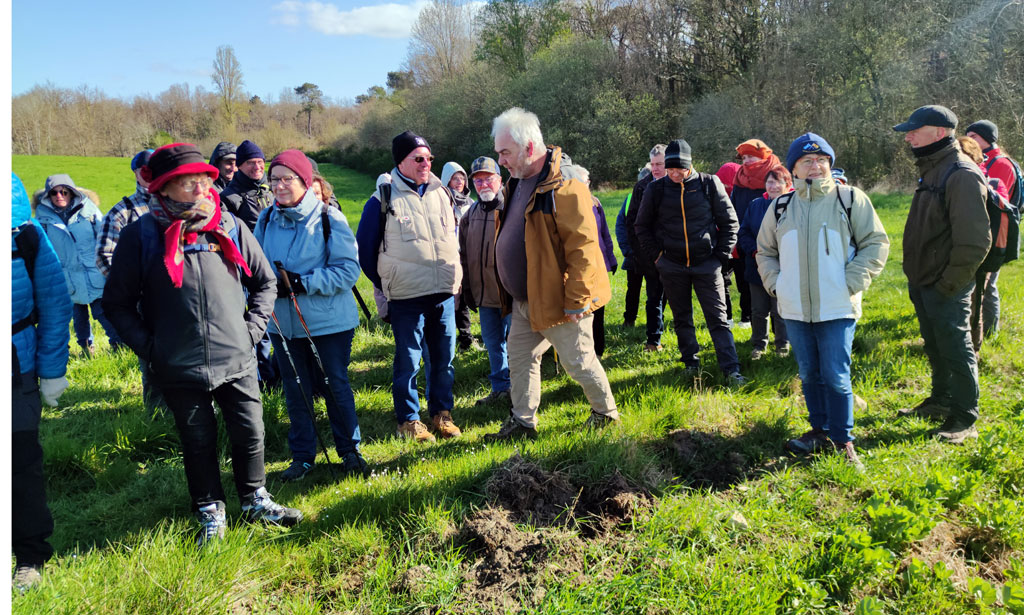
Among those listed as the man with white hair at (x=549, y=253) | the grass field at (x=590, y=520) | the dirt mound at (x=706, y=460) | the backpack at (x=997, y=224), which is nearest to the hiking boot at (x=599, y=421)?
the man with white hair at (x=549, y=253)

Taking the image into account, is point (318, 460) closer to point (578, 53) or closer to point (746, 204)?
point (746, 204)

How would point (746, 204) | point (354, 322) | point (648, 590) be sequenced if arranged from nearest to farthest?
1. point (648, 590)
2. point (354, 322)
3. point (746, 204)

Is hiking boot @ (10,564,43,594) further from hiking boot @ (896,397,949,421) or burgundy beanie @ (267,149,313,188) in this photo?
hiking boot @ (896,397,949,421)

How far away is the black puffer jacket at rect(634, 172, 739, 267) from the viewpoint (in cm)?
577

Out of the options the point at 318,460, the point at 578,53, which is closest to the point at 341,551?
the point at 318,460

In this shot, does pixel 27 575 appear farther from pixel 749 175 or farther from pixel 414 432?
pixel 749 175

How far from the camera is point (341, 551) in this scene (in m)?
3.32

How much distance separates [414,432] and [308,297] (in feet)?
4.64

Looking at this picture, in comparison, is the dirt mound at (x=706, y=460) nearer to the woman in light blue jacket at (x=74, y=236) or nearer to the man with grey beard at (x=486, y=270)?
the man with grey beard at (x=486, y=270)

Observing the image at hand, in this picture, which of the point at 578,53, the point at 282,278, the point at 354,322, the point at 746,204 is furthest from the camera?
the point at 578,53

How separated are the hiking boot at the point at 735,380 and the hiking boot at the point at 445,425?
2.46 m

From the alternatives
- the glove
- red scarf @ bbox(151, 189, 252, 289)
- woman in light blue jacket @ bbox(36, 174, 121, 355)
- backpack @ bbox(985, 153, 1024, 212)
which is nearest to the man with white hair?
the glove

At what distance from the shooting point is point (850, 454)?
412 cm

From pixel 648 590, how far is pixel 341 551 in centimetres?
161
